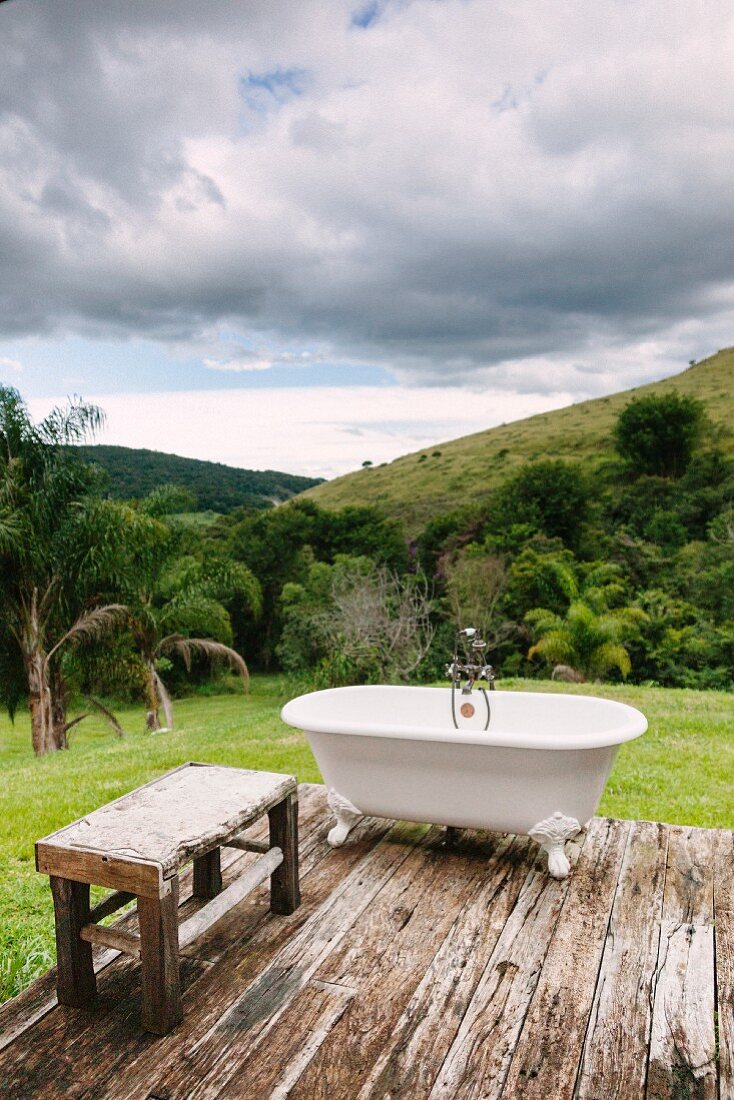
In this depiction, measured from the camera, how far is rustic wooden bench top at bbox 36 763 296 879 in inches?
64.9

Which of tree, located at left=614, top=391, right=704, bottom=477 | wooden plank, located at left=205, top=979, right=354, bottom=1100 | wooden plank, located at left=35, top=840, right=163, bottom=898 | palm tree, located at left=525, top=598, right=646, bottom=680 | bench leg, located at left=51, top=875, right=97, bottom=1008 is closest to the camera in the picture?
wooden plank, located at left=205, top=979, right=354, bottom=1100

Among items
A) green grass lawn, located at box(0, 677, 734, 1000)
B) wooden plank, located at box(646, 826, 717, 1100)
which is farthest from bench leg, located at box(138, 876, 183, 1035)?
wooden plank, located at box(646, 826, 717, 1100)

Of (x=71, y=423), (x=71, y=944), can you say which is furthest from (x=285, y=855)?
(x=71, y=423)

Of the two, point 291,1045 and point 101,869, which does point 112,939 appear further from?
point 291,1045

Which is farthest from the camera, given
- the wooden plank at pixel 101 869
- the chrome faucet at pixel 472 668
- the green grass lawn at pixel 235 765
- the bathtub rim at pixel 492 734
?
the chrome faucet at pixel 472 668

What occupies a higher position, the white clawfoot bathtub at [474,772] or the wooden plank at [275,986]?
the white clawfoot bathtub at [474,772]

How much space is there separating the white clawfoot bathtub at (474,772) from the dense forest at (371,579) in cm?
574

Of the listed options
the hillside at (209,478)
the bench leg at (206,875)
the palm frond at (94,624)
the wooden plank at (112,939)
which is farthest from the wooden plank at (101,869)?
the hillside at (209,478)

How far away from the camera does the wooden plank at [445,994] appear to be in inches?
58.0

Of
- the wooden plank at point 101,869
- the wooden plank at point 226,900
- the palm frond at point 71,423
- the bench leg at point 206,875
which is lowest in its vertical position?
the bench leg at point 206,875

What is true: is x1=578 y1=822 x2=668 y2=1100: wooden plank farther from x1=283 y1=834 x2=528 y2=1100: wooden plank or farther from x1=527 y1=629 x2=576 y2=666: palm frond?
x1=527 y1=629 x2=576 y2=666: palm frond

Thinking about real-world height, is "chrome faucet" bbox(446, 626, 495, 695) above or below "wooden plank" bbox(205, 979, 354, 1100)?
above

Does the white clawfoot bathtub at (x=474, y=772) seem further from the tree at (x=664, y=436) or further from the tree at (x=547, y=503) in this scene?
the tree at (x=664, y=436)

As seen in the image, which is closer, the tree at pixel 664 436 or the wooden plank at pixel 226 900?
the wooden plank at pixel 226 900
